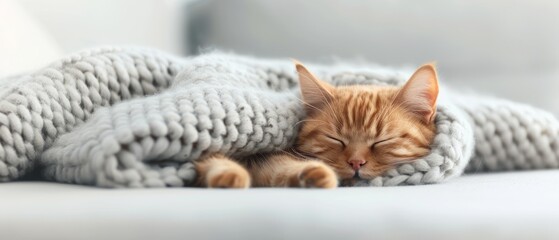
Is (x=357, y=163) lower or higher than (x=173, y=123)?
lower

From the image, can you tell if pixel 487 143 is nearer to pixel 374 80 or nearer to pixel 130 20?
pixel 374 80

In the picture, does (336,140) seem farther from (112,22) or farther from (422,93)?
(112,22)

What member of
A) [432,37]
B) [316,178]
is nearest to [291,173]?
[316,178]

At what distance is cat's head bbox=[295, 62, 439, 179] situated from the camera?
44.6 inches

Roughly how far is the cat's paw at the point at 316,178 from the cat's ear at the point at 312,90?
32cm

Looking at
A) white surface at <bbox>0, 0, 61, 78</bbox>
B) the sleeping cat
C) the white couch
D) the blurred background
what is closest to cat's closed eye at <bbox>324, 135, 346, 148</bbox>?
the sleeping cat

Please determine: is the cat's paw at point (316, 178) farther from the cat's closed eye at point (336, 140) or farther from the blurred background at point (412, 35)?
the blurred background at point (412, 35)

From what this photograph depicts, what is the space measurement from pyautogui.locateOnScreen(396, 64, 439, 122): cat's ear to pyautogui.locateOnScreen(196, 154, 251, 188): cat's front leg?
41 centimetres

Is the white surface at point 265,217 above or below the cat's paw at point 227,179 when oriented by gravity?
above

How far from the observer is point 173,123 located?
36.5 inches

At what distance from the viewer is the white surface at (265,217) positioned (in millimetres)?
682

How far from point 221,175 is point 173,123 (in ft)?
0.36

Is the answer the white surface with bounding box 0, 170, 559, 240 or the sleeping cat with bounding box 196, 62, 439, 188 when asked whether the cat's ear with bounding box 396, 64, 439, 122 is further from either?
the white surface with bounding box 0, 170, 559, 240

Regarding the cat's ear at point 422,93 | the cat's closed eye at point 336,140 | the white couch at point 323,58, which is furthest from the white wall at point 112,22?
the cat's ear at point 422,93
